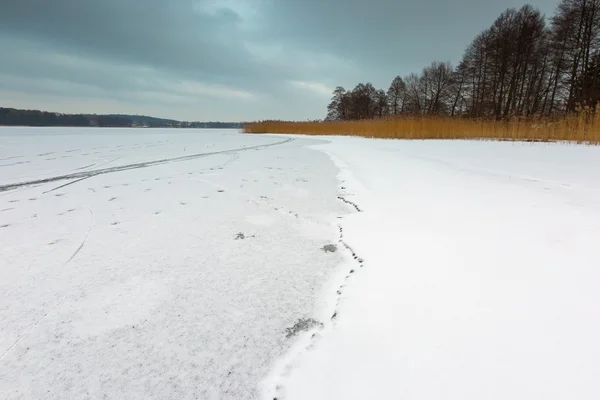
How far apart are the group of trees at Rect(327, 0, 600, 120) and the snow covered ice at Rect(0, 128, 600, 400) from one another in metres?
9.05

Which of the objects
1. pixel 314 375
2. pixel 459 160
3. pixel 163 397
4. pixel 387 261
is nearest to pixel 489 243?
pixel 387 261

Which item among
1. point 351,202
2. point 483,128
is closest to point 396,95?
point 483,128

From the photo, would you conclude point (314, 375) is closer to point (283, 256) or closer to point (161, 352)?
point (161, 352)

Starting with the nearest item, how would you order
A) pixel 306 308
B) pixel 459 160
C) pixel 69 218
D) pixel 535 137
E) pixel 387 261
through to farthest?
pixel 306 308 < pixel 387 261 < pixel 69 218 < pixel 459 160 < pixel 535 137

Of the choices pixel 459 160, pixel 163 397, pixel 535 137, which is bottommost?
pixel 163 397

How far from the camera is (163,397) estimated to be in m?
0.52

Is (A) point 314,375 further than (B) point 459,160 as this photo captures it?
No

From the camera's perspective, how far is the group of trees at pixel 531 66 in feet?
39.3

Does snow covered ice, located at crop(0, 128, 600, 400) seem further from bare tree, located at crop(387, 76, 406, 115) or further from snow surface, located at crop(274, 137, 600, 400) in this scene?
bare tree, located at crop(387, 76, 406, 115)

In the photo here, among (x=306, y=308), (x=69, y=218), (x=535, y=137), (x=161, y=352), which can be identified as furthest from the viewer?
A: (x=535, y=137)

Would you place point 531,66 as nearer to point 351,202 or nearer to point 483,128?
point 483,128

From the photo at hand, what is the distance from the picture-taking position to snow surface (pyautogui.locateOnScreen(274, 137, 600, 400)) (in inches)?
20.1

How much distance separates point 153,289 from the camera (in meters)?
0.85

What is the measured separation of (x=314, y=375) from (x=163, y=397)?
29 cm
